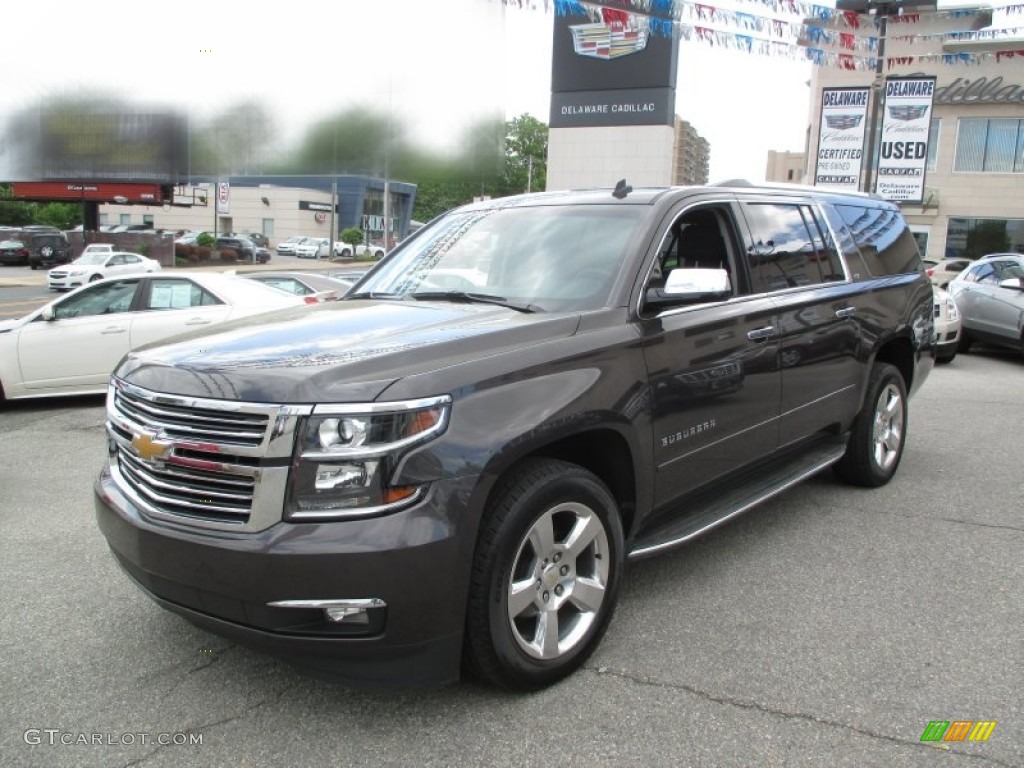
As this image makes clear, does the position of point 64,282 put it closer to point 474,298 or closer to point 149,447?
point 474,298

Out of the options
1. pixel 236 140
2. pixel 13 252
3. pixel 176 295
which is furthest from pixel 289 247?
pixel 176 295

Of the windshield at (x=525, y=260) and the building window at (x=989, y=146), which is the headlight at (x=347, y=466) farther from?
the building window at (x=989, y=146)

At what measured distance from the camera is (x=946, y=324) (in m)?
11.8

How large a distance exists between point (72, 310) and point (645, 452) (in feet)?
25.4

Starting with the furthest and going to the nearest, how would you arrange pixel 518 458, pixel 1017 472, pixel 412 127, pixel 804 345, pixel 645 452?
pixel 412 127
pixel 1017 472
pixel 804 345
pixel 645 452
pixel 518 458

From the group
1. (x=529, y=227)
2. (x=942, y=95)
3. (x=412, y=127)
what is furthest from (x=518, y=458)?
(x=942, y=95)

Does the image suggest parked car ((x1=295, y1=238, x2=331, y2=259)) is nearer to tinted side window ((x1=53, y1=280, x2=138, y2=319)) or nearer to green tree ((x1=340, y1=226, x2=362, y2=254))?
green tree ((x1=340, y1=226, x2=362, y2=254))

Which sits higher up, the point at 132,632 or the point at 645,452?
the point at 645,452

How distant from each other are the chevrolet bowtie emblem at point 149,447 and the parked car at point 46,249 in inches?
1745

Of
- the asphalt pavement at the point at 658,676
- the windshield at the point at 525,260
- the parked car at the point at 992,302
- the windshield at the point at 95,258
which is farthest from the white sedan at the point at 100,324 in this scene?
the windshield at the point at 95,258

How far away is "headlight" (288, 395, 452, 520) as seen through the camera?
2527 millimetres

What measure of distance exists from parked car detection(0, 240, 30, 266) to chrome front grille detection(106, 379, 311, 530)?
45263 mm

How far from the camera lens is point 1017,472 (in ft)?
20.1

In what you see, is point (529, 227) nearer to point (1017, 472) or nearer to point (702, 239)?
point (702, 239)
